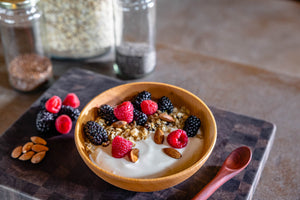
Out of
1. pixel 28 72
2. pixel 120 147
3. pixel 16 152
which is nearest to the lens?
pixel 120 147

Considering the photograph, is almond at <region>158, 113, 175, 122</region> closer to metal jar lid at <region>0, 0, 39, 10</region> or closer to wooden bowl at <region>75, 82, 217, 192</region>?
wooden bowl at <region>75, 82, 217, 192</region>

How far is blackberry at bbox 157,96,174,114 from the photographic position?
0.83m

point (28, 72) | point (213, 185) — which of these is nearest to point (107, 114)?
point (213, 185)

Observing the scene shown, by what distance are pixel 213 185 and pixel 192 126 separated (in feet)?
0.43

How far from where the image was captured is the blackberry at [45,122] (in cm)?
85

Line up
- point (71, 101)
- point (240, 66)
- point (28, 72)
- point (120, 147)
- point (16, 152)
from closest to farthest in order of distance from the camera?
point (120, 147)
point (16, 152)
point (71, 101)
point (28, 72)
point (240, 66)

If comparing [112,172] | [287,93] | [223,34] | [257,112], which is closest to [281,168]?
[257,112]

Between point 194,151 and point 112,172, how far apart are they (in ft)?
0.59

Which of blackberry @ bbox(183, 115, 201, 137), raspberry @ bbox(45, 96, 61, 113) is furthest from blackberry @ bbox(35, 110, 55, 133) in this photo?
blackberry @ bbox(183, 115, 201, 137)

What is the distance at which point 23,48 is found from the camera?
117 centimetres

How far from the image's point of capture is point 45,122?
0.85m

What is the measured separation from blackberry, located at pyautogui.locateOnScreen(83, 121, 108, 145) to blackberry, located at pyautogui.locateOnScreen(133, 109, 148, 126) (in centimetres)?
9

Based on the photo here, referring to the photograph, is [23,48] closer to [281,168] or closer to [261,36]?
[281,168]

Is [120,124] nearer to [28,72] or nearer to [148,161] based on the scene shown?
[148,161]
